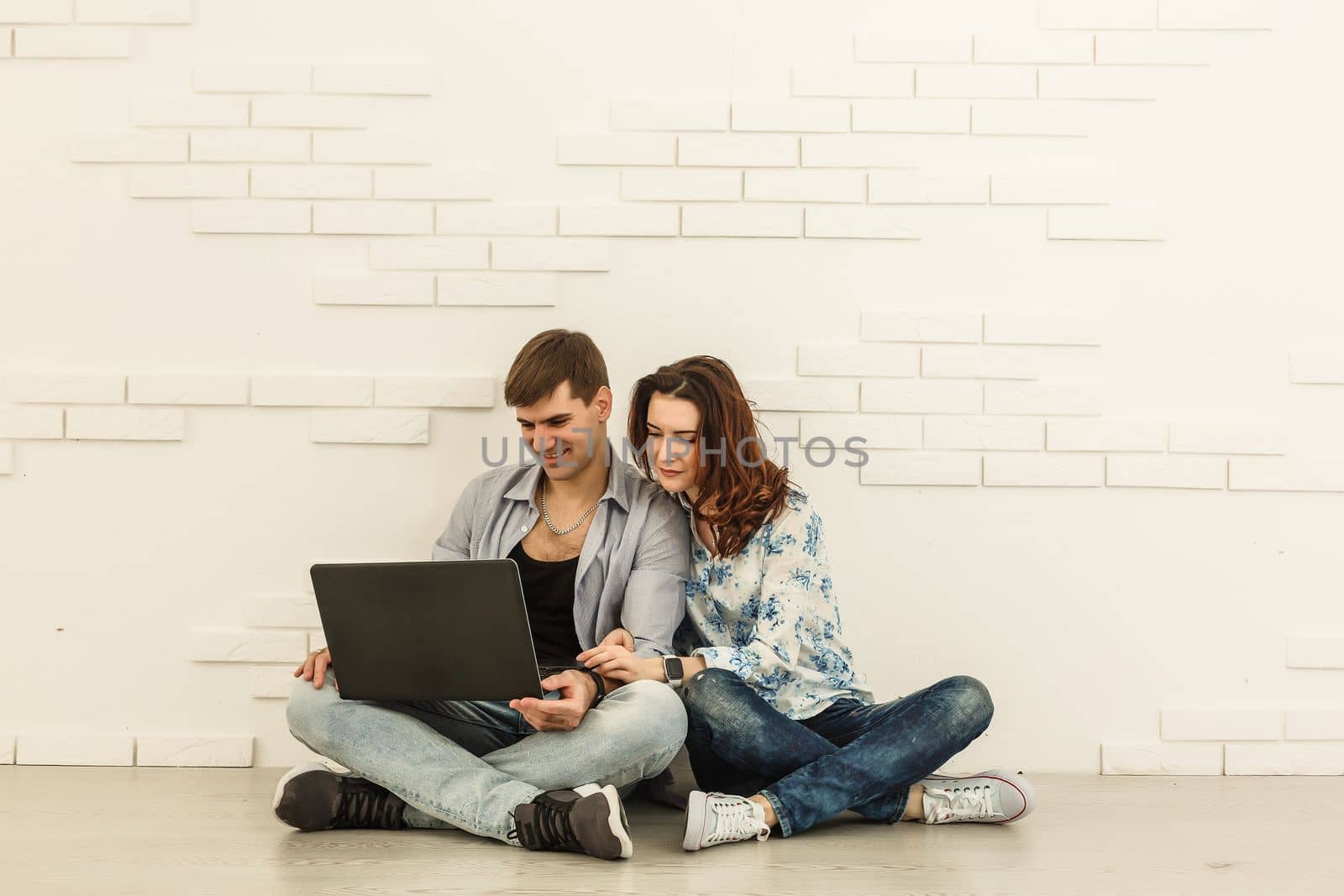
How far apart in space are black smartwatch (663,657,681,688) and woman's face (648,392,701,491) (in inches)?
12.9

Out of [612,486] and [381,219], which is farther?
[381,219]

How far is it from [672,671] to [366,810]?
583 mm

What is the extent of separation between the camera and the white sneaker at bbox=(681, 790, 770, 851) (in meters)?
1.79

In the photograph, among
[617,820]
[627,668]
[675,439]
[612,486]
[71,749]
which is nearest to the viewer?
[617,820]

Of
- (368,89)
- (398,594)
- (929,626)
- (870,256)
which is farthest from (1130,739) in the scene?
(368,89)

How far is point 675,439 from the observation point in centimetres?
208

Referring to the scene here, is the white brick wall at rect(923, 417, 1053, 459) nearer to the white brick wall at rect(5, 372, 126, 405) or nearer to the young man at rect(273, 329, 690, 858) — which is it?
the young man at rect(273, 329, 690, 858)

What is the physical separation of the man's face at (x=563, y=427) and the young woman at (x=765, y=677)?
0.28 ft

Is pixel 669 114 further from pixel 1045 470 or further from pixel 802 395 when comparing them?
pixel 1045 470

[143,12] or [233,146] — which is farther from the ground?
[143,12]

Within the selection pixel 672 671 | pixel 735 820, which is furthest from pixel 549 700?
pixel 735 820

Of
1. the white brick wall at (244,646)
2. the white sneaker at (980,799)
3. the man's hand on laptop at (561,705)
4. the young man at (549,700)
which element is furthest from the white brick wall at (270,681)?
the white sneaker at (980,799)

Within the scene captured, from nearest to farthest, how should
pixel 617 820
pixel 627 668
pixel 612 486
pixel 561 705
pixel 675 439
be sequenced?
pixel 617 820 → pixel 561 705 → pixel 627 668 → pixel 675 439 → pixel 612 486

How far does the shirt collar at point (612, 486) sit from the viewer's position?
218cm
